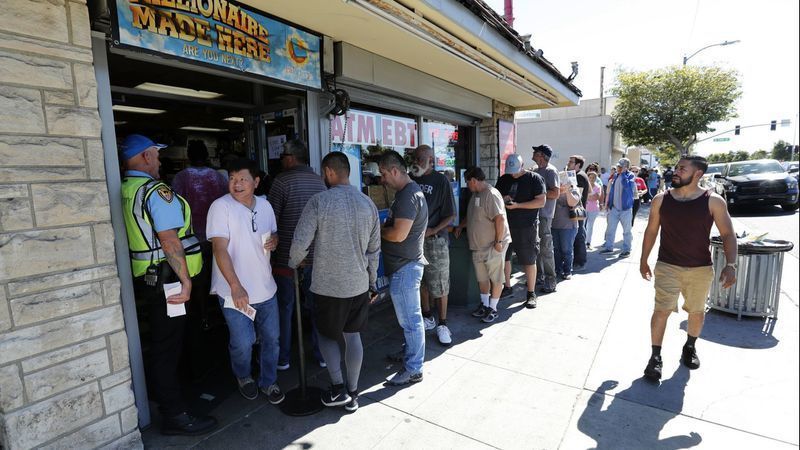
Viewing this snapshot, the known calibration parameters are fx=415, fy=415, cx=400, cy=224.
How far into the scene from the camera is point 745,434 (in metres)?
2.61

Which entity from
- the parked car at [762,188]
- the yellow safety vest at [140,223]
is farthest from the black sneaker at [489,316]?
the parked car at [762,188]

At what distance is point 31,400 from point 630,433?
342cm

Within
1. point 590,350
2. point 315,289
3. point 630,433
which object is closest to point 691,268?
point 590,350

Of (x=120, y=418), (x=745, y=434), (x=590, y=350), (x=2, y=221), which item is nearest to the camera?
(x=2, y=221)

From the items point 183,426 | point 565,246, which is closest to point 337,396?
point 183,426

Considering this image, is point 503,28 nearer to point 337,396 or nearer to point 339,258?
point 339,258

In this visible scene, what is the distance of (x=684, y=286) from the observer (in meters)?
3.39

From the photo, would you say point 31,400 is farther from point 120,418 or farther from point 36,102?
point 36,102

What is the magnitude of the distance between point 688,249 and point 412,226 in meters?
2.21

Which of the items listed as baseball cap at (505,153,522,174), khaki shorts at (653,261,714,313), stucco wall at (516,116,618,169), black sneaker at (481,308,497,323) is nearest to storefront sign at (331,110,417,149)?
baseball cap at (505,153,522,174)

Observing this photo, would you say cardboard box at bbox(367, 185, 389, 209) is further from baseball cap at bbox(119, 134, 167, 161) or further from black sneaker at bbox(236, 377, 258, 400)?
baseball cap at bbox(119, 134, 167, 161)

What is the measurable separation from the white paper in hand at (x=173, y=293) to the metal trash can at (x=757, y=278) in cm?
495

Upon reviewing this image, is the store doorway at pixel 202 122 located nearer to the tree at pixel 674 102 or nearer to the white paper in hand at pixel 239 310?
the white paper in hand at pixel 239 310

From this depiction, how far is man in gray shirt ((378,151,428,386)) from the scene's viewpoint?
127 inches
